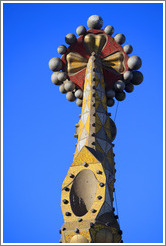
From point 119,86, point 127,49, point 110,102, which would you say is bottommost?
point 110,102

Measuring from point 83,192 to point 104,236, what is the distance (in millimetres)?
1875

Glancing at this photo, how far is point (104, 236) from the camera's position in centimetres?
2075

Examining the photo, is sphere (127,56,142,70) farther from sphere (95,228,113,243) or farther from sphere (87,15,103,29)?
sphere (95,228,113,243)

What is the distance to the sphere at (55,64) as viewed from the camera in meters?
26.9

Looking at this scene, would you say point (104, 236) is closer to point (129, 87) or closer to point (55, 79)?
point (129, 87)

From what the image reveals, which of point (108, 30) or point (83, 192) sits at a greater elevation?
point (108, 30)

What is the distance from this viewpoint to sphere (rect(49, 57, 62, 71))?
88.3ft

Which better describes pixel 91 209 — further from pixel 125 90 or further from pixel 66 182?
pixel 125 90

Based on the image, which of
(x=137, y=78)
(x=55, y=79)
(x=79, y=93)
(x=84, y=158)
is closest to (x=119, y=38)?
(x=137, y=78)

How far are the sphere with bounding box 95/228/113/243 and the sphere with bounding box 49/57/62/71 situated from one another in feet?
29.1

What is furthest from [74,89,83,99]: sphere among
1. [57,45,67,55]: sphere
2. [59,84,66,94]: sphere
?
[57,45,67,55]: sphere

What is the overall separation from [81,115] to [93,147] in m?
2.23

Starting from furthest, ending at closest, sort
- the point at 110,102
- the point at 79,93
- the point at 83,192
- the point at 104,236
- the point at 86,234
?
the point at 79,93
the point at 110,102
the point at 83,192
the point at 104,236
the point at 86,234

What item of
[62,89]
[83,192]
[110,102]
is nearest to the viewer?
[83,192]
